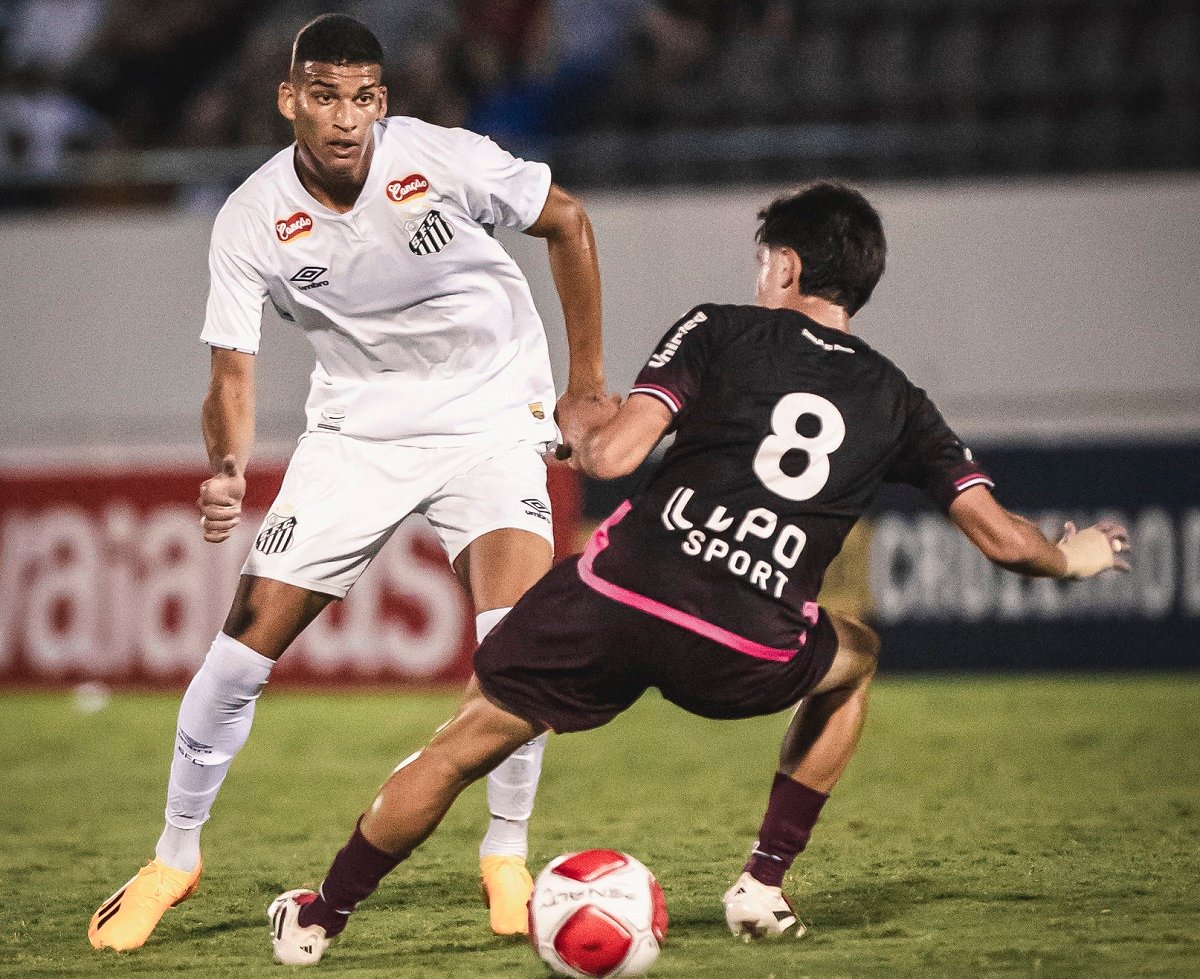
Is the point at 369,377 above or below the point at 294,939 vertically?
above

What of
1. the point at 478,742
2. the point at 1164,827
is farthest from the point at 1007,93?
the point at 478,742

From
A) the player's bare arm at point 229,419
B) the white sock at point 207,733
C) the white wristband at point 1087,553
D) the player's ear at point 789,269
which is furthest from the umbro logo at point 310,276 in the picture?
the white wristband at point 1087,553

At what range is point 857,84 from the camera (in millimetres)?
10375

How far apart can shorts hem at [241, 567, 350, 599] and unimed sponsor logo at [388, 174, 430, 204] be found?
3.07 ft


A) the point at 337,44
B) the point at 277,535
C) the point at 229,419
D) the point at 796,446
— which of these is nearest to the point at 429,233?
the point at 337,44

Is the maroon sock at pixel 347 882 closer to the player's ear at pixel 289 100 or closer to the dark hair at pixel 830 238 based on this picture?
the dark hair at pixel 830 238

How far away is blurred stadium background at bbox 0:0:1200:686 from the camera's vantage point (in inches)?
349

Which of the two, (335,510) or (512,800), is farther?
(512,800)

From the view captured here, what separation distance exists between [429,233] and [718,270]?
5628mm

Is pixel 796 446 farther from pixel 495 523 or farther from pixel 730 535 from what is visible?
pixel 495 523

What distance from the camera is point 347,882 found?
362 centimetres

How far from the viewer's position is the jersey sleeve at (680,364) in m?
3.43

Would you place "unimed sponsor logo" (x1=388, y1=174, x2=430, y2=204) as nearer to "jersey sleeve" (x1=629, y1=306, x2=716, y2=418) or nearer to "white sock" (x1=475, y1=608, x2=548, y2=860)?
"jersey sleeve" (x1=629, y1=306, x2=716, y2=418)

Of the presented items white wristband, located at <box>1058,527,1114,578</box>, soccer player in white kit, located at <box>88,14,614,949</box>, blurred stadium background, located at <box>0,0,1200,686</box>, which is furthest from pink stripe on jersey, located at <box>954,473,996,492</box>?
blurred stadium background, located at <box>0,0,1200,686</box>
